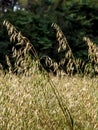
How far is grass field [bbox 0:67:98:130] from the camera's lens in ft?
10.0

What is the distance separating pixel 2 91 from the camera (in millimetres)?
3367

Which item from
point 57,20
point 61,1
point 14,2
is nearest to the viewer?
point 57,20

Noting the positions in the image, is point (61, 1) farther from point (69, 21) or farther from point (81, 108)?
point (81, 108)

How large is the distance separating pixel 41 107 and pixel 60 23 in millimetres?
10849

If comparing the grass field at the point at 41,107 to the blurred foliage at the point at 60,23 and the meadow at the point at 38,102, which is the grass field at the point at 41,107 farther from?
the blurred foliage at the point at 60,23

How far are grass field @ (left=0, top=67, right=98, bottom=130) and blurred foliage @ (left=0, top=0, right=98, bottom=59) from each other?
29.0 ft

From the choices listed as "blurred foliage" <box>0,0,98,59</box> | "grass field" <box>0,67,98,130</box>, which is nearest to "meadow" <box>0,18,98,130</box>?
"grass field" <box>0,67,98,130</box>

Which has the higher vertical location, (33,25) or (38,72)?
(38,72)

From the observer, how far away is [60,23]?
46.1 ft

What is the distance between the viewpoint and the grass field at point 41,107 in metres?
3.06

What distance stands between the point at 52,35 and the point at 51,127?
10194 mm

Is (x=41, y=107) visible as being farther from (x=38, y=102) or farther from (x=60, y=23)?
(x=60, y=23)

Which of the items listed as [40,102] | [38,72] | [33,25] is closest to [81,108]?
[40,102]

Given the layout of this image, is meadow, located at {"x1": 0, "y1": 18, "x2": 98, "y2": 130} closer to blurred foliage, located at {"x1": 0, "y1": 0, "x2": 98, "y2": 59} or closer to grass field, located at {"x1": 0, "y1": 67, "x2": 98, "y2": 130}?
grass field, located at {"x1": 0, "y1": 67, "x2": 98, "y2": 130}
